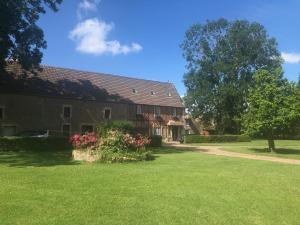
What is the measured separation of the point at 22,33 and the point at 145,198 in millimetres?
21134

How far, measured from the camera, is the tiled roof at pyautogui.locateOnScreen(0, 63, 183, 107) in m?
38.8

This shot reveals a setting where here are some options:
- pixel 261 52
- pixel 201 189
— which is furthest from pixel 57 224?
pixel 261 52

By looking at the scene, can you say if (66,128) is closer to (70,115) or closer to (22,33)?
(70,115)

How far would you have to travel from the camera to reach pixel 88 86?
44.6 m

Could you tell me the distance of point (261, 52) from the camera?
172ft

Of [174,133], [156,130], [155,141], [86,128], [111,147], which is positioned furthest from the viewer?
[174,133]

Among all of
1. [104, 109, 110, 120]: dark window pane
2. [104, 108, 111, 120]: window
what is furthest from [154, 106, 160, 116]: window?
[104, 109, 110, 120]: dark window pane

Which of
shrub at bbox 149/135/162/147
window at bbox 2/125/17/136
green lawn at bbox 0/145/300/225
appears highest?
window at bbox 2/125/17/136

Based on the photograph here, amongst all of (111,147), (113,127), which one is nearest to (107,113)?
(113,127)

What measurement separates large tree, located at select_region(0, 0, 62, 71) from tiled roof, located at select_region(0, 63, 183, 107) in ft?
27.9

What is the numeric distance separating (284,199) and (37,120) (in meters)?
33.3

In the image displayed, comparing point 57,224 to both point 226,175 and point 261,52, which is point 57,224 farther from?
point 261,52

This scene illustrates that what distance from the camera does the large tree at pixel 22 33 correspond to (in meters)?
23.9

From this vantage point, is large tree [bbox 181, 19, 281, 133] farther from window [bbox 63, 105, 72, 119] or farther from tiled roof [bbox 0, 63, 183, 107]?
window [bbox 63, 105, 72, 119]
